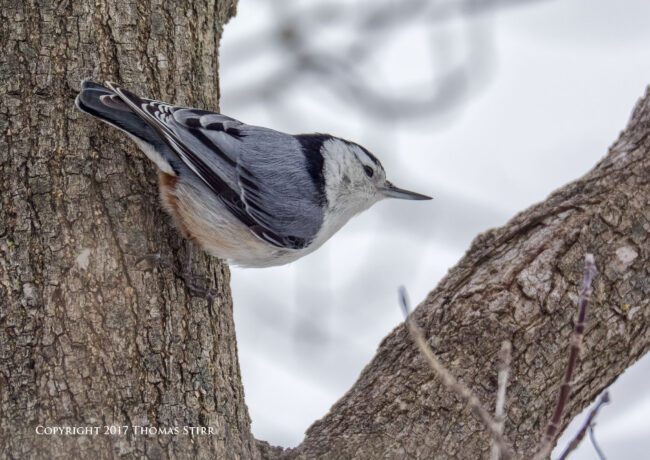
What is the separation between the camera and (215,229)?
269 centimetres

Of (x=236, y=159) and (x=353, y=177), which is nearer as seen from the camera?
(x=236, y=159)

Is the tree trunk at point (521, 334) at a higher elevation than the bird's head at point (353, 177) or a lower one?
lower

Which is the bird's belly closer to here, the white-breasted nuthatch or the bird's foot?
the white-breasted nuthatch

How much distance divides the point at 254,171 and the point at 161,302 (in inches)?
27.8

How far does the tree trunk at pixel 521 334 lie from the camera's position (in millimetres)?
2303

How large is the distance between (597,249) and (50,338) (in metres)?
1.54

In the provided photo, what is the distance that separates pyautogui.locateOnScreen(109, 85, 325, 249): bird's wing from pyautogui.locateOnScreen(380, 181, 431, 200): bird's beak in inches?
17.1

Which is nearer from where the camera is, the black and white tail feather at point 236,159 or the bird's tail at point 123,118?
the bird's tail at point 123,118

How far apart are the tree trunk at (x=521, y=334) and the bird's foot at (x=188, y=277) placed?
51cm

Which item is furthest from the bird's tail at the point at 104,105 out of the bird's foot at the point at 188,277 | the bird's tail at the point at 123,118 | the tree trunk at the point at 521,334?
the tree trunk at the point at 521,334

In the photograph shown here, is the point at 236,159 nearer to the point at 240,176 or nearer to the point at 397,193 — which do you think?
the point at 240,176

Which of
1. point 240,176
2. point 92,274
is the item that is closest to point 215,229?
point 240,176

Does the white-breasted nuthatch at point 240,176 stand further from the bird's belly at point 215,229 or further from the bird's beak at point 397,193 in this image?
the bird's beak at point 397,193

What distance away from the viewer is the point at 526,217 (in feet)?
8.39
